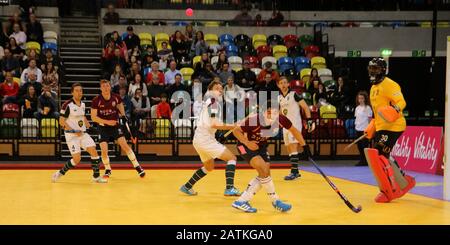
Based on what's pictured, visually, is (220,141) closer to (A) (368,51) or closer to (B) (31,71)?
(B) (31,71)

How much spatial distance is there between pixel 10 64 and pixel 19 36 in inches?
76.3

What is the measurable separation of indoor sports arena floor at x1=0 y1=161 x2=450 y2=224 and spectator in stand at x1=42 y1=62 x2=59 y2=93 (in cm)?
490

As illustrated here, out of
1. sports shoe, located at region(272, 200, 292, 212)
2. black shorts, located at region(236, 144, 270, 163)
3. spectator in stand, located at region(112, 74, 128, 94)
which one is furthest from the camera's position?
spectator in stand, located at region(112, 74, 128, 94)

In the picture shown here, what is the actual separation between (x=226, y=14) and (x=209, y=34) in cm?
218

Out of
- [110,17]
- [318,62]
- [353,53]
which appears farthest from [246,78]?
[353,53]

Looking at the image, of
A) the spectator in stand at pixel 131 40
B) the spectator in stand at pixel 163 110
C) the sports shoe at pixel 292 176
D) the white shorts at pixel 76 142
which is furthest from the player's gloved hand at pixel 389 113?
the spectator in stand at pixel 131 40

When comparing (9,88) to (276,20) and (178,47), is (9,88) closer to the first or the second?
(178,47)

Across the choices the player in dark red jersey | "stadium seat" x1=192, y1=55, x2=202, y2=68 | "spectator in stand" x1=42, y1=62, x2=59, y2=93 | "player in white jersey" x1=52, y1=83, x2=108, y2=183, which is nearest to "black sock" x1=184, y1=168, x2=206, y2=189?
the player in dark red jersey

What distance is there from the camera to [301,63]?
23609 millimetres

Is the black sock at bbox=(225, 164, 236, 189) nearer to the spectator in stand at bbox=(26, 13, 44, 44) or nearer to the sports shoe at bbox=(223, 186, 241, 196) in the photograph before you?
the sports shoe at bbox=(223, 186, 241, 196)

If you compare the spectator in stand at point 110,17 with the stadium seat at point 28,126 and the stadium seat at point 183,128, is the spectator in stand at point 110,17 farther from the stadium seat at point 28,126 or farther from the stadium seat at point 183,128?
the stadium seat at point 183,128

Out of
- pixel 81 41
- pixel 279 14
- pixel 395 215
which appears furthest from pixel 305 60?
pixel 395 215

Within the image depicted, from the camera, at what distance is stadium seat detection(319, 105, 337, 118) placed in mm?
20875
